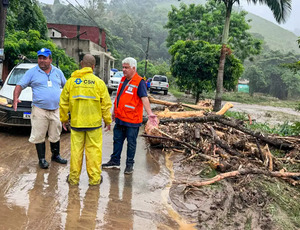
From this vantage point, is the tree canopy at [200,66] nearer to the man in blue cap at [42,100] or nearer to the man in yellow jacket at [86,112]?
the man in blue cap at [42,100]

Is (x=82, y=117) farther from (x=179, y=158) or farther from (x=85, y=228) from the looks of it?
(x=179, y=158)

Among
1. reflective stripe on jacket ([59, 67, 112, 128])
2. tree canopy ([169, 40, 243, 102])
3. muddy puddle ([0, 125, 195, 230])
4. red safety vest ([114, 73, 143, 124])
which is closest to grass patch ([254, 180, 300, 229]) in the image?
muddy puddle ([0, 125, 195, 230])

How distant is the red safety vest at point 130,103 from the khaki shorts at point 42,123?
1.16 metres

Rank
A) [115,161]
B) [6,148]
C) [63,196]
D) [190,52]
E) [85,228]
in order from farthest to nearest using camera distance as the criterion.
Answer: [190,52] < [6,148] < [115,161] < [63,196] < [85,228]

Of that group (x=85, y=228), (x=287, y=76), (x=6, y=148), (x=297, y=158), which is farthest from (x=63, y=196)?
(x=287, y=76)

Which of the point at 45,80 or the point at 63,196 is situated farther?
the point at 45,80

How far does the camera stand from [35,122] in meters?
4.86

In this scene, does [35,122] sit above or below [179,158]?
above

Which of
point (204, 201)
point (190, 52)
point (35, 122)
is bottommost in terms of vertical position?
point (204, 201)

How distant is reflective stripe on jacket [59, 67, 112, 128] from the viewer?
4113 millimetres

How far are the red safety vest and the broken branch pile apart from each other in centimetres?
178

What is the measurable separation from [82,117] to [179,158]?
2.87m

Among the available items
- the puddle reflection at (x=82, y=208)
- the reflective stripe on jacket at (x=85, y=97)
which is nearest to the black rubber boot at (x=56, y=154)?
the puddle reflection at (x=82, y=208)

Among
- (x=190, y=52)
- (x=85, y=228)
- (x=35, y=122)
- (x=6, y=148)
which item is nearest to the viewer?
(x=85, y=228)
